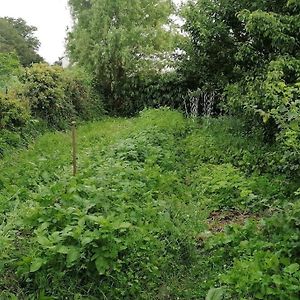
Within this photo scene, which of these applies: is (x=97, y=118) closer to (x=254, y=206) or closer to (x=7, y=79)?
(x=7, y=79)

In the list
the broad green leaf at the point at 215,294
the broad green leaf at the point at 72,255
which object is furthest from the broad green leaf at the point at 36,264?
Result: the broad green leaf at the point at 215,294

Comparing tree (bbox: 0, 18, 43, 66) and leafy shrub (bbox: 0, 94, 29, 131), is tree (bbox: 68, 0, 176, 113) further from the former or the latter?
tree (bbox: 0, 18, 43, 66)

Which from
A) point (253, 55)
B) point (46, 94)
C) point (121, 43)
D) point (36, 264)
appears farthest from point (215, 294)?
point (121, 43)

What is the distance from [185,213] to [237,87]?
4.83 meters

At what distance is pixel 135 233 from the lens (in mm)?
3248

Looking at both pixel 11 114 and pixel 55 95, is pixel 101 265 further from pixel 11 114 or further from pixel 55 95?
pixel 55 95

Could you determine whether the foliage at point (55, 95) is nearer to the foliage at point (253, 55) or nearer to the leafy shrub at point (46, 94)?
the leafy shrub at point (46, 94)

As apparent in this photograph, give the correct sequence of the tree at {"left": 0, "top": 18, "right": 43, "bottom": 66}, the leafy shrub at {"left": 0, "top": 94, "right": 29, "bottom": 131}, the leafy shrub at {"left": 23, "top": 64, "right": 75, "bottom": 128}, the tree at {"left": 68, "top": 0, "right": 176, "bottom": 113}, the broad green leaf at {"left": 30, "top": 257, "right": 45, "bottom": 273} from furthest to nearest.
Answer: the tree at {"left": 0, "top": 18, "right": 43, "bottom": 66} < the tree at {"left": 68, "top": 0, "right": 176, "bottom": 113} < the leafy shrub at {"left": 23, "top": 64, "right": 75, "bottom": 128} < the leafy shrub at {"left": 0, "top": 94, "right": 29, "bottom": 131} < the broad green leaf at {"left": 30, "top": 257, "right": 45, "bottom": 273}

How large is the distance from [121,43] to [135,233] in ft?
44.2

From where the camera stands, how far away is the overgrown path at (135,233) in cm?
282

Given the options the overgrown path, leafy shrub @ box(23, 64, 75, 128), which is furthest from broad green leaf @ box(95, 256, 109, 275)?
leafy shrub @ box(23, 64, 75, 128)

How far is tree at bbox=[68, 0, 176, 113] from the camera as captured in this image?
629 inches

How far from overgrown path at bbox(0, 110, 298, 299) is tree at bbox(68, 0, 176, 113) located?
420 inches

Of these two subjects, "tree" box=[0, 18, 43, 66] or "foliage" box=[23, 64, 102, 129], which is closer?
"foliage" box=[23, 64, 102, 129]
